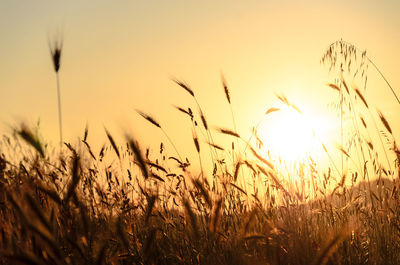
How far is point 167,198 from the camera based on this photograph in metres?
3.29

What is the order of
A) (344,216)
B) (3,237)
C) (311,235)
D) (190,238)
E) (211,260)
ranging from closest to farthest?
(3,237) → (211,260) → (190,238) → (311,235) → (344,216)

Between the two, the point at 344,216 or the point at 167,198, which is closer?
the point at 344,216

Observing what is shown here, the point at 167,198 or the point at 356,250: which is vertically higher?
the point at 167,198

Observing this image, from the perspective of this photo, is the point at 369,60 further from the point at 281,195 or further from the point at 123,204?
the point at 123,204

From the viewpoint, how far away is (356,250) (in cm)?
237

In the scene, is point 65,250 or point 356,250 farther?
point 356,250

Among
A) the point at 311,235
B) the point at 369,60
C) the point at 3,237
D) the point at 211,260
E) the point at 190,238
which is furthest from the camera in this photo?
the point at 369,60

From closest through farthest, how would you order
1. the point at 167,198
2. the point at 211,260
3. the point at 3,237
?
the point at 3,237
the point at 211,260
the point at 167,198

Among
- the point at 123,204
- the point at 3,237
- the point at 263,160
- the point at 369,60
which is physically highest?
the point at 369,60

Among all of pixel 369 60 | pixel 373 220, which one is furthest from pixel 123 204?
pixel 369 60

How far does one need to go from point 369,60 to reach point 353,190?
47.6 inches

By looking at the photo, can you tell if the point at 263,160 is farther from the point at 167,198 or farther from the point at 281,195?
the point at 167,198

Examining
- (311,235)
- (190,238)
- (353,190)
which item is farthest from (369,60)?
→ (190,238)

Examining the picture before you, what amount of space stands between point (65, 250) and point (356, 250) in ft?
5.01
